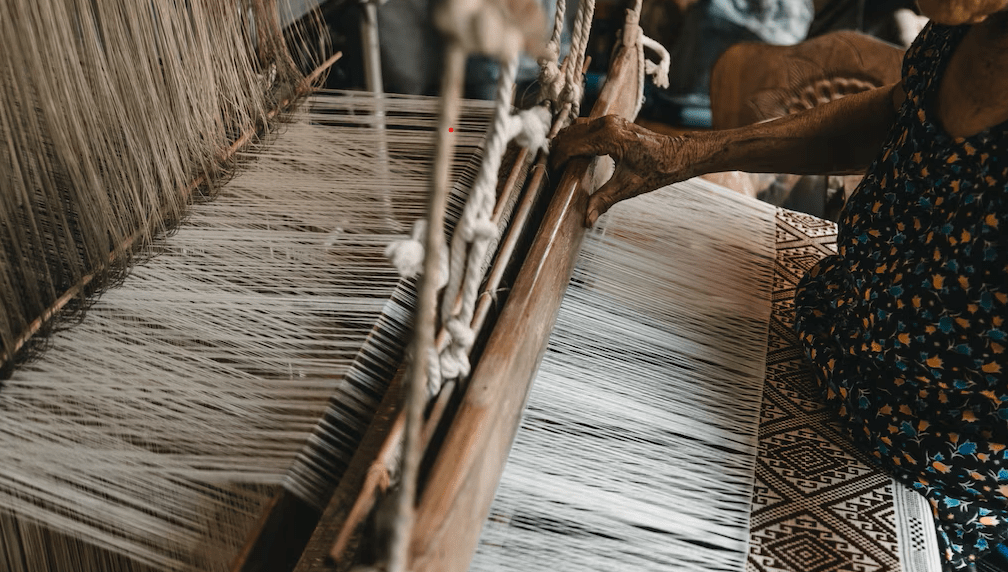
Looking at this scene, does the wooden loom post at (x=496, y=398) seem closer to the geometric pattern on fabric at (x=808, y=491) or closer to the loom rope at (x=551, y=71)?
the loom rope at (x=551, y=71)

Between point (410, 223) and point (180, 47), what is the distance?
0.39 metres

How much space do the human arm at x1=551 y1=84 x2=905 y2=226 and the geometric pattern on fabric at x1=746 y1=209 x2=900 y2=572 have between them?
0.29 metres

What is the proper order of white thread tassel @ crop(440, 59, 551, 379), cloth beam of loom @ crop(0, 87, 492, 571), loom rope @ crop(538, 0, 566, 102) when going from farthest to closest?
1. loom rope @ crop(538, 0, 566, 102)
2. cloth beam of loom @ crop(0, 87, 492, 571)
3. white thread tassel @ crop(440, 59, 551, 379)

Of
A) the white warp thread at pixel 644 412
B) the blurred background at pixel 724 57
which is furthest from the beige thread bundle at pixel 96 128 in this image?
the white warp thread at pixel 644 412

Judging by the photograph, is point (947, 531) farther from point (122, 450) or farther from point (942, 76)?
point (122, 450)

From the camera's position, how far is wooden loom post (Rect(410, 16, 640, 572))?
608 millimetres

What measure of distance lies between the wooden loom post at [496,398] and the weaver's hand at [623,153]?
0.08 feet

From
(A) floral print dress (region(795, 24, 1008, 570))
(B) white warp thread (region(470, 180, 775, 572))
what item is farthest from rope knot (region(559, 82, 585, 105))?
(A) floral print dress (region(795, 24, 1008, 570))

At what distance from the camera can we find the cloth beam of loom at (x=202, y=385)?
2.40 feet

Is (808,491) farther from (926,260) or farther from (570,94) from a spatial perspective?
(570,94)

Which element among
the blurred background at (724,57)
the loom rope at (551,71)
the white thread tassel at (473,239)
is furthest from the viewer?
the blurred background at (724,57)

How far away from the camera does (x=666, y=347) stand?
1.08 m

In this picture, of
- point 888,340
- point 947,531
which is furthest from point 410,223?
point 947,531

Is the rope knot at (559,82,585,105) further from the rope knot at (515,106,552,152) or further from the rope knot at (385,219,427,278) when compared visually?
the rope knot at (385,219,427,278)
